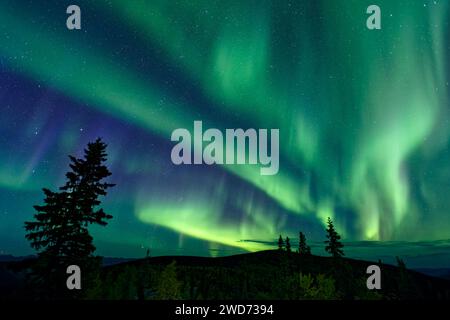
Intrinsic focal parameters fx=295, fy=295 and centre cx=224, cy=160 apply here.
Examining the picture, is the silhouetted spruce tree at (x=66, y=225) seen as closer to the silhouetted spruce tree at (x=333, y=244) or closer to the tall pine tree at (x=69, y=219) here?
the tall pine tree at (x=69, y=219)

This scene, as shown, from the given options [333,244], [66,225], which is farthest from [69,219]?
[333,244]

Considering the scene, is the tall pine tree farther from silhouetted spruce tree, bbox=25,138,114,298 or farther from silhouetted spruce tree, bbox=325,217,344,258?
silhouetted spruce tree, bbox=325,217,344,258

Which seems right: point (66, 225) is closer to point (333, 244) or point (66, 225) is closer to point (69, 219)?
point (69, 219)

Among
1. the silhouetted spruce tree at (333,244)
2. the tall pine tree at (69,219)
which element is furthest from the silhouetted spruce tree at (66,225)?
the silhouetted spruce tree at (333,244)

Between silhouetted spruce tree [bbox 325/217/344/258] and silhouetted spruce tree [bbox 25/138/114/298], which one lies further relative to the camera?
silhouetted spruce tree [bbox 325/217/344/258]

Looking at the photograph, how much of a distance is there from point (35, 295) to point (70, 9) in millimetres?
15505

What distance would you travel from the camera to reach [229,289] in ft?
237

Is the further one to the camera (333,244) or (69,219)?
(333,244)

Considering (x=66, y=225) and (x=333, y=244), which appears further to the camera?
(x=333, y=244)

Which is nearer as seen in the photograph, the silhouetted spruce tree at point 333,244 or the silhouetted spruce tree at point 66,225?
the silhouetted spruce tree at point 66,225

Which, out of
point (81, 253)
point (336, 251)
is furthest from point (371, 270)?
point (336, 251)

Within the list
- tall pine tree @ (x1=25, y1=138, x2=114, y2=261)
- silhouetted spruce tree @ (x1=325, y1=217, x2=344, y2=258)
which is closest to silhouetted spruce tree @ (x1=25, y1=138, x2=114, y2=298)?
tall pine tree @ (x1=25, y1=138, x2=114, y2=261)
